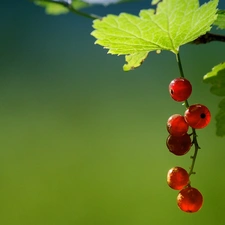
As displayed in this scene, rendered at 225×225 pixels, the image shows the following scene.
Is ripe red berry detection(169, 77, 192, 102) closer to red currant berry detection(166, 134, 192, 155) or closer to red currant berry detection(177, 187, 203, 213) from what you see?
red currant berry detection(166, 134, 192, 155)

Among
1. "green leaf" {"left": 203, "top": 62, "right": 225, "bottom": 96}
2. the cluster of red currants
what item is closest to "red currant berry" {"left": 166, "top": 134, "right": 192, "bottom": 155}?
the cluster of red currants

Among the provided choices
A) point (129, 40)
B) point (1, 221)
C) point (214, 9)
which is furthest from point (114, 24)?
point (1, 221)

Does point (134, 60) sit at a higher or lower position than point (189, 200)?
higher

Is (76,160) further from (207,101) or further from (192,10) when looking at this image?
(192,10)

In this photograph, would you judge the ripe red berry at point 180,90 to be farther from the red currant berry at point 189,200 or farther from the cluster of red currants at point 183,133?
the red currant berry at point 189,200

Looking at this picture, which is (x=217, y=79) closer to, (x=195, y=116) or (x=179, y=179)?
(x=195, y=116)

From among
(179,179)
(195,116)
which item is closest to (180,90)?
(195,116)

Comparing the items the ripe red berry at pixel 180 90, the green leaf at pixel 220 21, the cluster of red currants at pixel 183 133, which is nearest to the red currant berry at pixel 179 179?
→ the cluster of red currants at pixel 183 133
